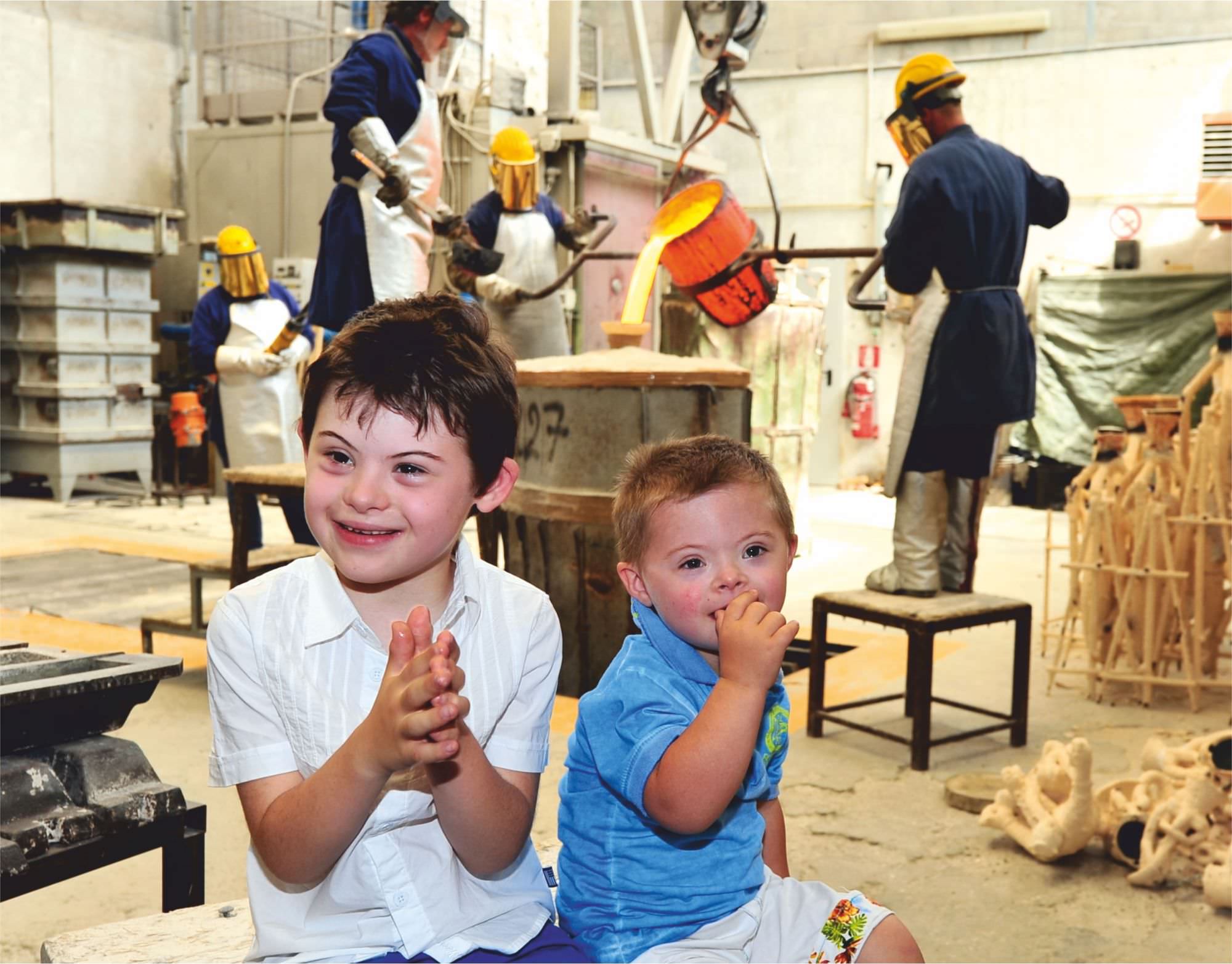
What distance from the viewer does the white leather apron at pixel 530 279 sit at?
7.02 m

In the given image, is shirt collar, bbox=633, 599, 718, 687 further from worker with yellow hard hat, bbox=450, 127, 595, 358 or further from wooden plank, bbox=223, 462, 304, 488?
worker with yellow hard hat, bbox=450, 127, 595, 358

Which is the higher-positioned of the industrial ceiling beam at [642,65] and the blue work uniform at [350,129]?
the industrial ceiling beam at [642,65]

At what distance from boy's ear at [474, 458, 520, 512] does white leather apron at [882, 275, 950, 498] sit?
9.44 feet

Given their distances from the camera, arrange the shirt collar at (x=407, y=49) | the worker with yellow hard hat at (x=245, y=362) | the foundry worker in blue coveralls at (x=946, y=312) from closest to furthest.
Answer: the foundry worker in blue coveralls at (x=946, y=312)
the shirt collar at (x=407, y=49)
the worker with yellow hard hat at (x=245, y=362)

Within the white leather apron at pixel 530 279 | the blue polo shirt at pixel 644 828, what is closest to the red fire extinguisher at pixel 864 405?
the white leather apron at pixel 530 279

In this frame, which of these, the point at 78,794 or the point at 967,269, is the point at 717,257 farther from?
the point at 78,794

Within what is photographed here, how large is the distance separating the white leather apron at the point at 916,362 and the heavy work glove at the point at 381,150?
182cm

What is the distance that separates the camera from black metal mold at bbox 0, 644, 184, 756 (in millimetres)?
1692

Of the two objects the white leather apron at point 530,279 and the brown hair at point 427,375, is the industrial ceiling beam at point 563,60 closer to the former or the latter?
the white leather apron at point 530,279

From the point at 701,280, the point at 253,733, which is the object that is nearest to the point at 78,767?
the point at 253,733

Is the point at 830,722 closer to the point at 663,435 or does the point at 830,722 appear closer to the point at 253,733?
the point at 663,435

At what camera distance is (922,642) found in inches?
156

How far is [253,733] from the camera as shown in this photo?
1364 millimetres

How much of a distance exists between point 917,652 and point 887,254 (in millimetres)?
1262
